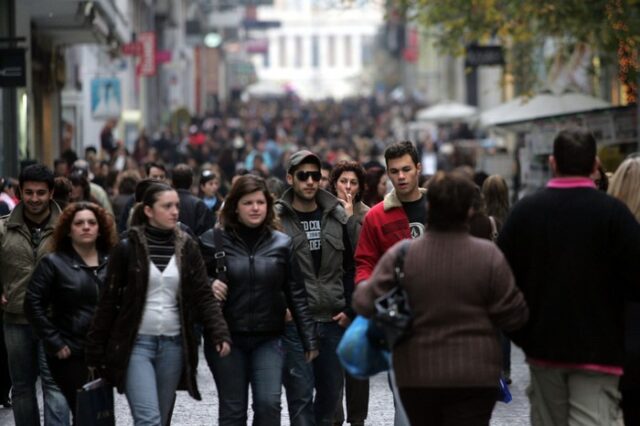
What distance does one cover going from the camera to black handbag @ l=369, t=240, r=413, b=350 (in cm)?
638

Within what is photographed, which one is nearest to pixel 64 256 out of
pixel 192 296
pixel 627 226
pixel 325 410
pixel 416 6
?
pixel 192 296

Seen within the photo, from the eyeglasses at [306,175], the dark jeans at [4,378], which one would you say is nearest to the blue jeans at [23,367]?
the eyeglasses at [306,175]

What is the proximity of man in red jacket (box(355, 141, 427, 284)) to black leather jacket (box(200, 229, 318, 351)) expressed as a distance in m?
0.45

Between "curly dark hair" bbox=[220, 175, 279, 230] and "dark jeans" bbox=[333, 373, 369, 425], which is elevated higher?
"curly dark hair" bbox=[220, 175, 279, 230]

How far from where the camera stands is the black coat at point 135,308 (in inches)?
301

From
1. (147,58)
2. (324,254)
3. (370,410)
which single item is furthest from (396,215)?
(147,58)

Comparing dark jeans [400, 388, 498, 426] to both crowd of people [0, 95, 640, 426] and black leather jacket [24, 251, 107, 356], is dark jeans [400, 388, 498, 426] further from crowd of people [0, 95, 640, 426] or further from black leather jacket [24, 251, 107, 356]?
black leather jacket [24, 251, 107, 356]

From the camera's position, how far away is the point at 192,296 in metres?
7.82

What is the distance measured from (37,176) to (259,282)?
2.00m

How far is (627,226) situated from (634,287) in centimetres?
27

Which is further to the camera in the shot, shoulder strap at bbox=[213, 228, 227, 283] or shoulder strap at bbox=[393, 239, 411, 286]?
shoulder strap at bbox=[213, 228, 227, 283]

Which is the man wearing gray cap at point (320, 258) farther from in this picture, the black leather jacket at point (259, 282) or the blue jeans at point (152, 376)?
the blue jeans at point (152, 376)

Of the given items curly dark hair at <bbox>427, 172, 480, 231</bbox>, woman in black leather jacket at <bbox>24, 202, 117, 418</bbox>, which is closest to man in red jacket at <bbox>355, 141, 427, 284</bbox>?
woman in black leather jacket at <bbox>24, 202, 117, 418</bbox>

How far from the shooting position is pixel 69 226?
331 inches
